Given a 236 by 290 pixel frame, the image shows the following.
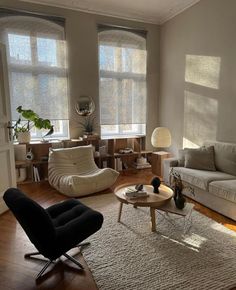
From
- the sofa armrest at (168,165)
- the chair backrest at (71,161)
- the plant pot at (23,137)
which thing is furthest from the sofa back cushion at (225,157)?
the plant pot at (23,137)

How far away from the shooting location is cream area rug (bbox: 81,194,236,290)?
1805 millimetres

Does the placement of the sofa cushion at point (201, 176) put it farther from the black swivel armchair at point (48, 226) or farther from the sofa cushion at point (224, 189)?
the black swivel armchair at point (48, 226)

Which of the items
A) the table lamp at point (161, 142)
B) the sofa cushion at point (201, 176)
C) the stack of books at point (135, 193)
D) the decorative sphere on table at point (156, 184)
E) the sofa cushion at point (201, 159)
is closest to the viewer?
the stack of books at point (135, 193)

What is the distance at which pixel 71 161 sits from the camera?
12.8 feet

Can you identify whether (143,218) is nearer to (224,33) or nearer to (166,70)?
(224,33)

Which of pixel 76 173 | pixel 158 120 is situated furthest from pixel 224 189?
pixel 158 120

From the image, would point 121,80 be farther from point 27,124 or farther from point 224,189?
point 224,189

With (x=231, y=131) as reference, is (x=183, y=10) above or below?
above

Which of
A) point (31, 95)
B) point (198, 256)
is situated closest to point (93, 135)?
point (31, 95)

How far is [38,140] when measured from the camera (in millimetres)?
4477

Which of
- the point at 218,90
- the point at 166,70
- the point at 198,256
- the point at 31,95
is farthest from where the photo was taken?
the point at 166,70

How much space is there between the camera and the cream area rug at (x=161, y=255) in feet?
5.92

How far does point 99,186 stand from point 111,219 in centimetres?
82

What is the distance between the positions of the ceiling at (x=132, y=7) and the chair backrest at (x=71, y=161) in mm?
2782
